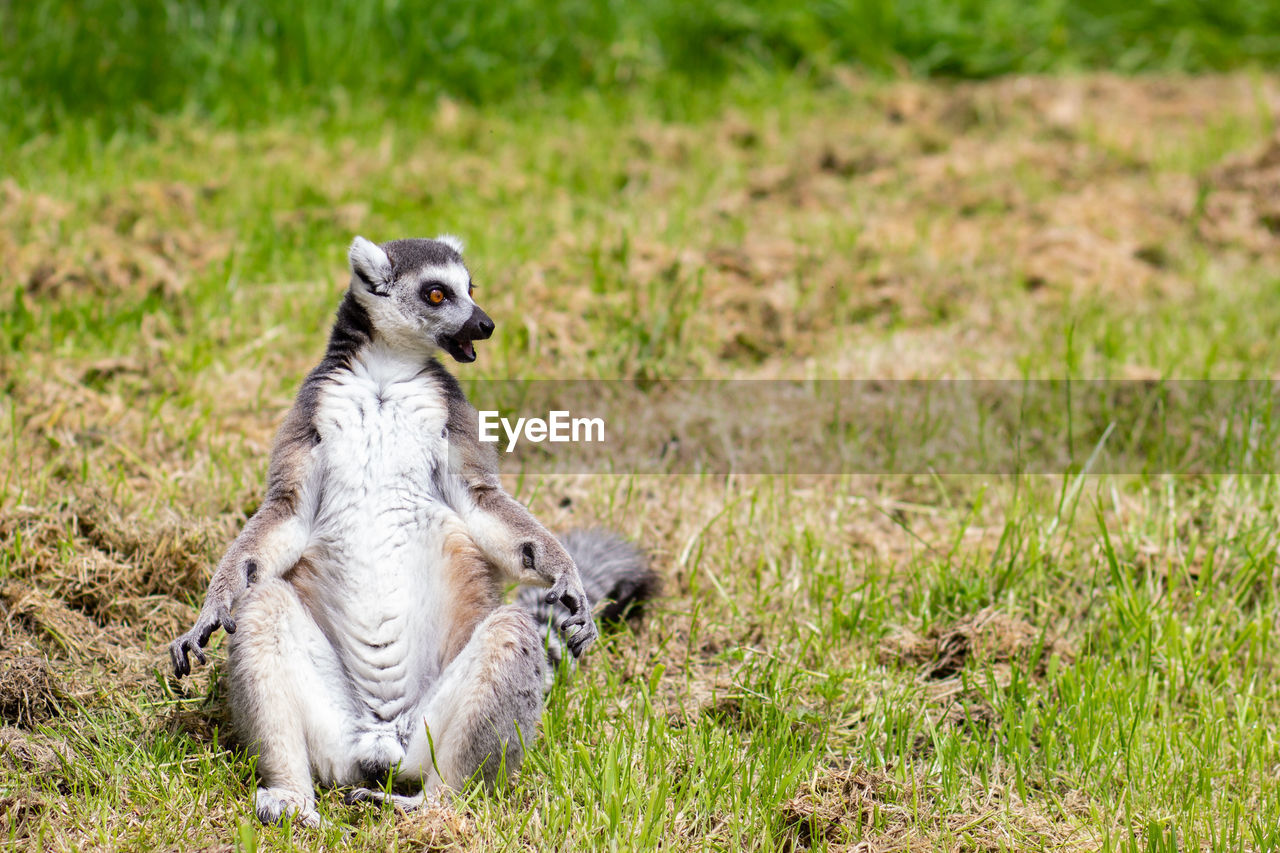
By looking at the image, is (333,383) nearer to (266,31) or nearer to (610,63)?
(266,31)

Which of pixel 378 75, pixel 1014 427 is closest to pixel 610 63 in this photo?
pixel 378 75

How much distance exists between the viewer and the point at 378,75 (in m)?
8.20

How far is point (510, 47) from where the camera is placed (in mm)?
8719

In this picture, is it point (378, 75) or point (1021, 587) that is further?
point (378, 75)

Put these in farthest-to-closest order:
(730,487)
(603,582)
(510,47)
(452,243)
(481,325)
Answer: (510,47) < (730,487) < (603,582) < (452,243) < (481,325)

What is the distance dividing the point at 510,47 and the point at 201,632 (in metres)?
6.63

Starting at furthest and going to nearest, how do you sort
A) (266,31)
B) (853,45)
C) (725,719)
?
(853,45) < (266,31) < (725,719)

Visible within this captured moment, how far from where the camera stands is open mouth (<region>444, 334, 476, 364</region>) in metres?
3.21

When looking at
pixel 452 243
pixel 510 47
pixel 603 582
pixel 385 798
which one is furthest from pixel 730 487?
pixel 510 47

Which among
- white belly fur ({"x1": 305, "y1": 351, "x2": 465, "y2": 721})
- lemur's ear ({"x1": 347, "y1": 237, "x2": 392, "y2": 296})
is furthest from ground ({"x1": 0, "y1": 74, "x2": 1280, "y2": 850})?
lemur's ear ({"x1": 347, "y1": 237, "x2": 392, "y2": 296})

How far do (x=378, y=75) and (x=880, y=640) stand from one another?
5.72 meters

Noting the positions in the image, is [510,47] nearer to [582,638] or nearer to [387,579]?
[387,579]

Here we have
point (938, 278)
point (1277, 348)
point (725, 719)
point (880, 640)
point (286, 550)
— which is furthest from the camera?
point (938, 278)

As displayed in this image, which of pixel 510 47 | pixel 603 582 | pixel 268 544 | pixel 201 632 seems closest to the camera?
pixel 201 632
